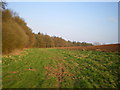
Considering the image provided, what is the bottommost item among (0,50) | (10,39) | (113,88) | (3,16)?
(113,88)

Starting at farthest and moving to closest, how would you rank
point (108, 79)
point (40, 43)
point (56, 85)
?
point (40, 43), point (108, 79), point (56, 85)

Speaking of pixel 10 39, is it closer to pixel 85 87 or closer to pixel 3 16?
pixel 3 16

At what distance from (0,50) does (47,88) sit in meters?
14.5

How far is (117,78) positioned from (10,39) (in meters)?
17.7

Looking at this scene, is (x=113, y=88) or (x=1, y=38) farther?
(x=1, y=38)

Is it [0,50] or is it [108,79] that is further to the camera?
[0,50]

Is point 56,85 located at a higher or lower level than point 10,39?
lower

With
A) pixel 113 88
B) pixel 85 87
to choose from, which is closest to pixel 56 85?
pixel 85 87

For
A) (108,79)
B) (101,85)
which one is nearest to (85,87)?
(101,85)

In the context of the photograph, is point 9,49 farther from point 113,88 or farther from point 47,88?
point 113,88

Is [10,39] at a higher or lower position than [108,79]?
higher

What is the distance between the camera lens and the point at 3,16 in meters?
17.9

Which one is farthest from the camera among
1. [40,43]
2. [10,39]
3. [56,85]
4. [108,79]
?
[40,43]

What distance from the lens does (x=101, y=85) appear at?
5.86 m
